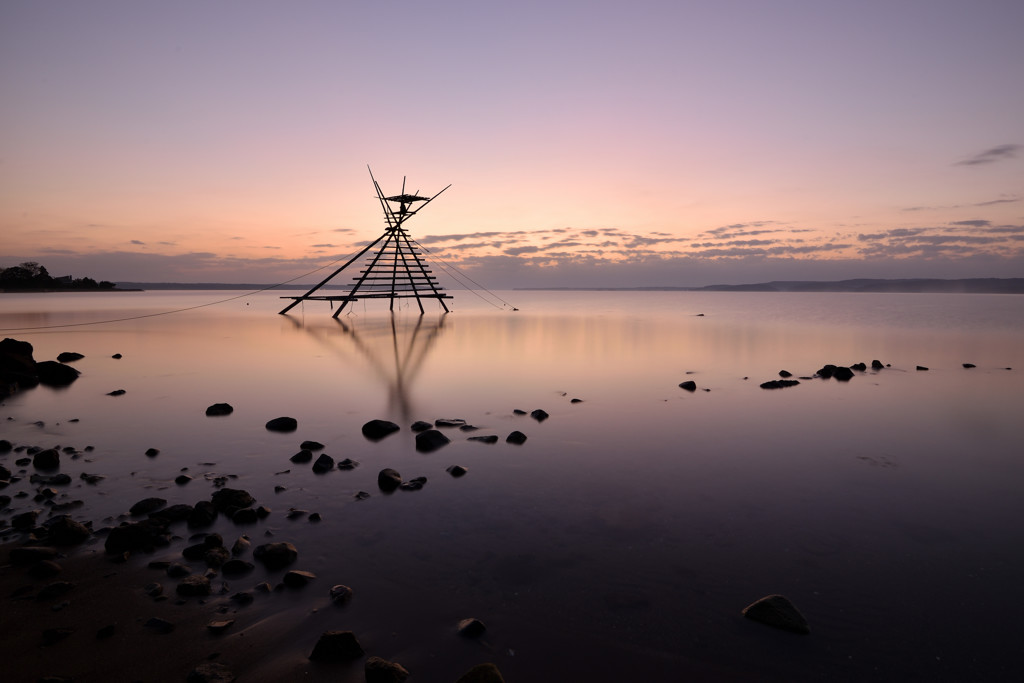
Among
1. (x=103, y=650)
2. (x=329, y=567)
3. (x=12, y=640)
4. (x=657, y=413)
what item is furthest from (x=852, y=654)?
(x=657, y=413)

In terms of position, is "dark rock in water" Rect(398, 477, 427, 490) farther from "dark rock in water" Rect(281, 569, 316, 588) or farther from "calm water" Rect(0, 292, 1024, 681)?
"dark rock in water" Rect(281, 569, 316, 588)

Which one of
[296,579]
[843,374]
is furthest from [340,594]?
[843,374]

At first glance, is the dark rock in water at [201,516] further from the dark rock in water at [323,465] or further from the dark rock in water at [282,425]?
the dark rock in water at [282,425]

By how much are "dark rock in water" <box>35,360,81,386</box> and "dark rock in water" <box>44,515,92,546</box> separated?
46.2ft

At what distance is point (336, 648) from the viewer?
4539 millimetres

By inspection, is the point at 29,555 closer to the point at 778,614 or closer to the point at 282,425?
the point at 282,425

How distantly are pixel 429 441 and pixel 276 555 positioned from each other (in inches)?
193

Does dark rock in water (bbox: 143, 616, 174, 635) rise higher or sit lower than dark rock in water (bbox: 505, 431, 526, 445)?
higher

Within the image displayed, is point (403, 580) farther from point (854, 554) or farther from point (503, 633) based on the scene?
point (854, 554)

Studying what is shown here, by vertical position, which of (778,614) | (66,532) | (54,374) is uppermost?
(54,374)

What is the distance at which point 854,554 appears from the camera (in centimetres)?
662

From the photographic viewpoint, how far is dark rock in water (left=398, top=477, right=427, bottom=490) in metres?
8.42

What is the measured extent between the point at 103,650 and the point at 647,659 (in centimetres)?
457

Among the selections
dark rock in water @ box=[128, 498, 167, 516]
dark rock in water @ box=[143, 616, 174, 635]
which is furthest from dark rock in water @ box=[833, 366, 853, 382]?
dark rock in water @ box=[143, 616, 174, 635]
